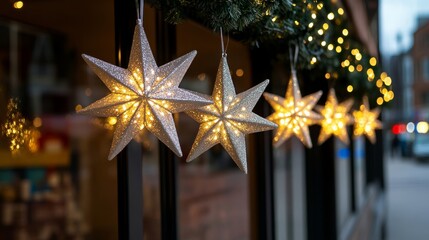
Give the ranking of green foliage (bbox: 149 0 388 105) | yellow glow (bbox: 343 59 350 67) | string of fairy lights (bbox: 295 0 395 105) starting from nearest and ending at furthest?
green foliage (bbox: 149 0 388 105) → string of fairy lights (bbox: 295 0 395 105) → yellow glow (bbox: 343 59 350 67)

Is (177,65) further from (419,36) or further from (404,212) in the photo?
(419,36)

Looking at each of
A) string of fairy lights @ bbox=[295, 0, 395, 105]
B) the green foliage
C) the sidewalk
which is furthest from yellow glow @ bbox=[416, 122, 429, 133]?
the green foliage

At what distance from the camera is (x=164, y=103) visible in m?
1.58

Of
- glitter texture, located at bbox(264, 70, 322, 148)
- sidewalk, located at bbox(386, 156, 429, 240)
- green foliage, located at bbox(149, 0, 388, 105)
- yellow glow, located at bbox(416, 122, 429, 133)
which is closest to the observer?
green foliage, located at bbox(149, 0, 388, 105)

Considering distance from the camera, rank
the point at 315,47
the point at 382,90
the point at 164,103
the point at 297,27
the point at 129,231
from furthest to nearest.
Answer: the point at 382,90, the point at 315,47, the point at 297,27, the point at 129,231, the point at 164,103

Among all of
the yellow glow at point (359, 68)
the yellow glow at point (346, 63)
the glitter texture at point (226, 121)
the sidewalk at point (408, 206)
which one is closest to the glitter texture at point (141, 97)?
the glitter texture at point (226, 121)

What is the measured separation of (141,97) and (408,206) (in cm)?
1386

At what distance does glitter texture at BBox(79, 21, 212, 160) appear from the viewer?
1548 millimetres

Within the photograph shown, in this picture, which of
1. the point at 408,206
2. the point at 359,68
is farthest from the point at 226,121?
the point at 408,206

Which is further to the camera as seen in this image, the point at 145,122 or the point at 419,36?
the point at 419,36

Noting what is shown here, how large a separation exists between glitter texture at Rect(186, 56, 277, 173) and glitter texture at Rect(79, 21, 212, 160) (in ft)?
0.62

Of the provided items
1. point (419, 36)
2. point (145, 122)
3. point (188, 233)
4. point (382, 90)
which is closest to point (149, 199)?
point (188, 233)

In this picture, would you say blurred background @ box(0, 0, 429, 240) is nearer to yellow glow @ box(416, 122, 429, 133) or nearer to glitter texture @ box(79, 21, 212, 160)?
glitter texture @ box(79, 21, 212, 160)

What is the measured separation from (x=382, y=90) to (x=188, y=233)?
303cm
